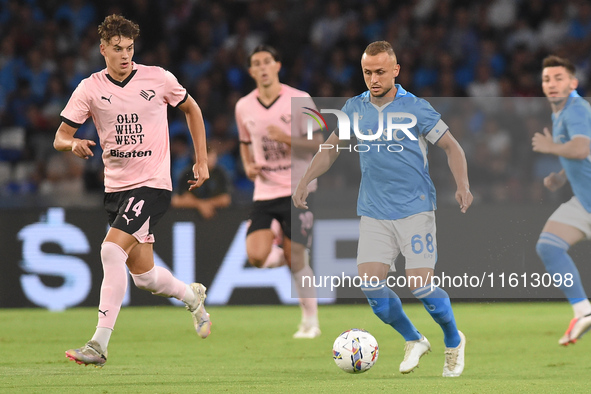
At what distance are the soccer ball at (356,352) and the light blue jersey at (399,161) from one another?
816 mm

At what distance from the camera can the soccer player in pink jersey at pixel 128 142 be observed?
6652 millimetres

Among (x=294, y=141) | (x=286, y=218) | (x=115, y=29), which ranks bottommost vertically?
(x=286, y=218)

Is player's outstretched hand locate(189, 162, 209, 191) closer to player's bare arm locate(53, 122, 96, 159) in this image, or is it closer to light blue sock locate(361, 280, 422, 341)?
player's bare arm locate(53, 122, 96, 159)

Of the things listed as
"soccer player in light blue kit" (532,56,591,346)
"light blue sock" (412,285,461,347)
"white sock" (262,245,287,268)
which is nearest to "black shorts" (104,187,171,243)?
"light blue sock" (412,285,461,347)

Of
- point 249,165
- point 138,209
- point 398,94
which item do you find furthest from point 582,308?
point 138,209

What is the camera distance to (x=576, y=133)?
806 cm

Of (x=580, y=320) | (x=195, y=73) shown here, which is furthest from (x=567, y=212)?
(x=195, y=73)

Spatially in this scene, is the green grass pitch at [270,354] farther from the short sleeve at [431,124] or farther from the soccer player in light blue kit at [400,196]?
the short sleeve at [431,124]

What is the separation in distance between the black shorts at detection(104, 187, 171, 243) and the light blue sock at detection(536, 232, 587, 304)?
335 centimetres

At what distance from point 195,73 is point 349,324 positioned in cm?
588

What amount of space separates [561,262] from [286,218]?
2.55 m

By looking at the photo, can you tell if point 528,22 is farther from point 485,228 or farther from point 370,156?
point 370,156

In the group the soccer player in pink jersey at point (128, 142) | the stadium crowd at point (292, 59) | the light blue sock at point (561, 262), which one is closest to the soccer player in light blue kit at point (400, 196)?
the soccer player in pink jersey at point (128, 142)

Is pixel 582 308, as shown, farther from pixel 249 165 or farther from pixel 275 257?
pixel 249 165
